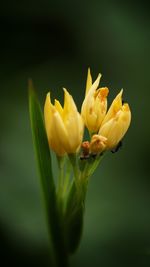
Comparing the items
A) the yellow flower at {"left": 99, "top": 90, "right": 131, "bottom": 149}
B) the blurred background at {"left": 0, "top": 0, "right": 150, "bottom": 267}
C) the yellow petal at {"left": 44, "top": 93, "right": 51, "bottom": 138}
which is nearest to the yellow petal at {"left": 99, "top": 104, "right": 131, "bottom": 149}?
the yellow flower at {"left": 99, "top": 90, "right": 131, "bottom": 149}

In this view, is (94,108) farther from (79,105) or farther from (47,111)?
(79,105)

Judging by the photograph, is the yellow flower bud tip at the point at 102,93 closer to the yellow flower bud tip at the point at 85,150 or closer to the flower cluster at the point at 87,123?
the flower cluster at the point at 87,123

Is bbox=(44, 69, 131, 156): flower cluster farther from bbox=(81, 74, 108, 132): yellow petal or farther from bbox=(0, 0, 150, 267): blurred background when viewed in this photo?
bbox=(0, 0, 150, 267): blurred background

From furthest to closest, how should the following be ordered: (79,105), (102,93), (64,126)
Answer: (79,105) → (102,93) → (64,126)

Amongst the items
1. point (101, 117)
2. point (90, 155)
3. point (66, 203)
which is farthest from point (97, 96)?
point (66, 203)

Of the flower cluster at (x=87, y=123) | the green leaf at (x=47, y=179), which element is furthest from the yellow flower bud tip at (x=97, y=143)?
the green leaf at (x=47, y=179)

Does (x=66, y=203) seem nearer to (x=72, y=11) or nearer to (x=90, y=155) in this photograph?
(x=90, y=155)

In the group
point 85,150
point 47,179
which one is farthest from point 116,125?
point 47,179
